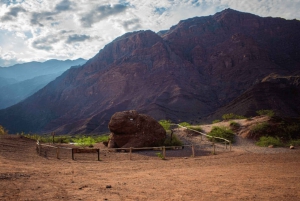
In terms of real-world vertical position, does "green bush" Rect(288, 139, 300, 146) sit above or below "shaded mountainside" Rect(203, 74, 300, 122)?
below

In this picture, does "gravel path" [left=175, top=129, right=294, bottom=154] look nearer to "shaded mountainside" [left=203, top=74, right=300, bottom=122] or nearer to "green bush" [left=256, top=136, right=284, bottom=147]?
"green bush" [left=256, top=136, right=284, bottom=147]

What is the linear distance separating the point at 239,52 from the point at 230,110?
45.0 m

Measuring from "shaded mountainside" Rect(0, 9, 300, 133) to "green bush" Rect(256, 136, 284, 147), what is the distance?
52.5 m

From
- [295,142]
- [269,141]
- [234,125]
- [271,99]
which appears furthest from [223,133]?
[271,99]

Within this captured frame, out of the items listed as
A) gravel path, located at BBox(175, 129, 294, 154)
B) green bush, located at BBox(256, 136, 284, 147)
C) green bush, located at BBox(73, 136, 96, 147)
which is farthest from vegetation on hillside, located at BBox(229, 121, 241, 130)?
green bush, located at BBox(73, 136, 96, 147)

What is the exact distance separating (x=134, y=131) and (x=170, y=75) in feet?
269

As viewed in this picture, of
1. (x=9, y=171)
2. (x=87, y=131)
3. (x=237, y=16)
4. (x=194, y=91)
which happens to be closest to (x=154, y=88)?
(x=194, y=91)

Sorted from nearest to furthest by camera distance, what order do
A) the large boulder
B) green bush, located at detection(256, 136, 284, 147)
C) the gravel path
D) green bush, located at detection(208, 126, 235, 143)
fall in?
the gravel path
green bush, located at detection(256, 136, 284, 147)
the large boulder
green bush, located at detection(208, 126, 235, 143)

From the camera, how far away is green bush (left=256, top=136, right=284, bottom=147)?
19455 mm

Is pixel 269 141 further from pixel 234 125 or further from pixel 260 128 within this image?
pixel 234 125

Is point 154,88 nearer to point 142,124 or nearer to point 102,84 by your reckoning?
point 102,84

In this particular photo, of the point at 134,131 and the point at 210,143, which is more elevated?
the point at 134,131

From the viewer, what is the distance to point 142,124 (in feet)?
66.6

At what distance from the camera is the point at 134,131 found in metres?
20.0
